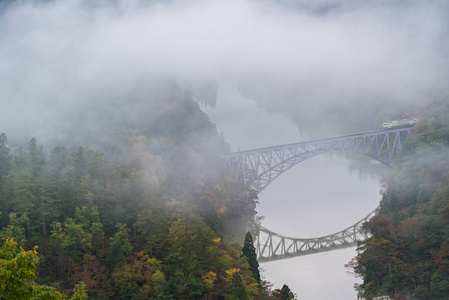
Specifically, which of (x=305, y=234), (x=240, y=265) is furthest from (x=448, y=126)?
(x=240, y=265)

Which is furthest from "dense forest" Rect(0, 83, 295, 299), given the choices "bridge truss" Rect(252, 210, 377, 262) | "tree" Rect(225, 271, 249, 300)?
"bridge truss" Rect(252, 210, 377, 262)

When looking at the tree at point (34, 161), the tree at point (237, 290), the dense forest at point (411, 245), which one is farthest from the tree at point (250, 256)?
the tree at point (34, 161)

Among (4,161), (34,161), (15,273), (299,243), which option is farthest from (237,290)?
(4,161)

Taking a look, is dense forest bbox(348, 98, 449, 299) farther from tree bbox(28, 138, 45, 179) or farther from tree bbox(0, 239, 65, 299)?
tree bbox(28, 138, 45, 179)

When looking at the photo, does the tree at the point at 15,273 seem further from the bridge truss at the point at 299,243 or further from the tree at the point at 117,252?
the bridge truss at the point at 299,243

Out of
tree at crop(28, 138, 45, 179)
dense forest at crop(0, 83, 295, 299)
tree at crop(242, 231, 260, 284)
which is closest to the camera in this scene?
dense forest at crop(0, 83, 295, 299)

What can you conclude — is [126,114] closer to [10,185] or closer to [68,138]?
[68,138]
